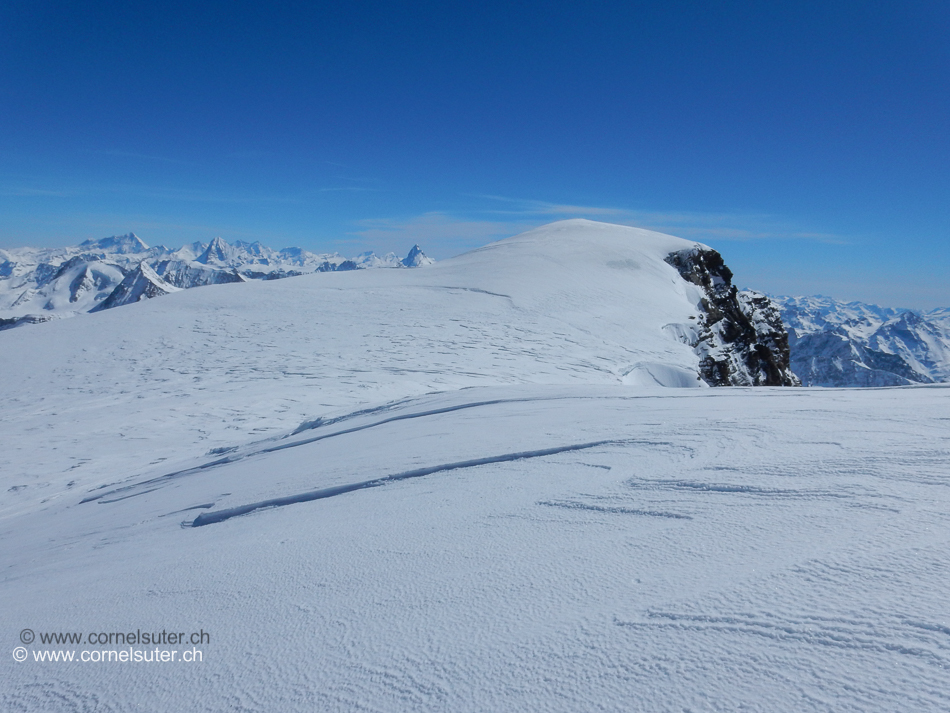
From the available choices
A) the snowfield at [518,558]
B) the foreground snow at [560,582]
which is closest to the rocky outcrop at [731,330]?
the snowfield at [518,558]

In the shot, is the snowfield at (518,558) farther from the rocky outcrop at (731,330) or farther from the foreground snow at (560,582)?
the rocky outcrop at (731,330)

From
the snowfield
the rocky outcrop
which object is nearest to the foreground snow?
the snowfield

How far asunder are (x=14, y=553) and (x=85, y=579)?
2.26m

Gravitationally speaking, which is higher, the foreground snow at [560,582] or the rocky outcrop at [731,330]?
the rocky outcrop at [731,330]

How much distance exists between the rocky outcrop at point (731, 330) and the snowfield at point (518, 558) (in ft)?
41.4

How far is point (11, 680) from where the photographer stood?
2076mm

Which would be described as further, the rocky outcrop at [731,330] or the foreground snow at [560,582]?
the rocky outcrop at [731,330]

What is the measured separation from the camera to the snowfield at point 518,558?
161 centimetres

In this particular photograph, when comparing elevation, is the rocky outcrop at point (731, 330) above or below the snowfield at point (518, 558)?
above

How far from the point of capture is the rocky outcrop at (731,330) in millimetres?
18389

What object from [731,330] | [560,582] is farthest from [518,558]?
[731,330]

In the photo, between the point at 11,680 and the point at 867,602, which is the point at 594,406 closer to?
the point at 867,602

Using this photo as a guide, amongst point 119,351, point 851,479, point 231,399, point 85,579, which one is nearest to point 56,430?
point 231,399

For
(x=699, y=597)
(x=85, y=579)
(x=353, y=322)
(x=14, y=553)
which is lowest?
(x=14, y=553)
